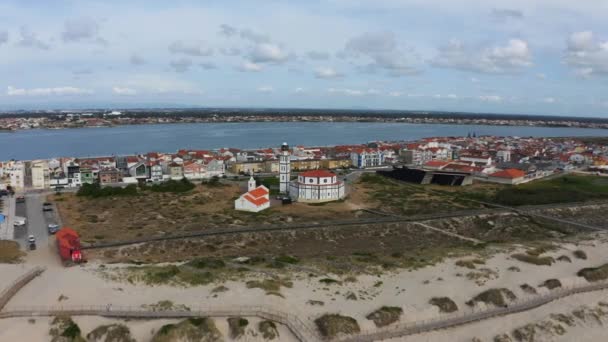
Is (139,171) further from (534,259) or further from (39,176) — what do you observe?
(534,259)

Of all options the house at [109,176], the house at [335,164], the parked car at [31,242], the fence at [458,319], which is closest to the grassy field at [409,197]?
the house at [335,164]

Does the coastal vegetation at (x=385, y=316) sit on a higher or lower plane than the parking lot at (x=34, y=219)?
higher

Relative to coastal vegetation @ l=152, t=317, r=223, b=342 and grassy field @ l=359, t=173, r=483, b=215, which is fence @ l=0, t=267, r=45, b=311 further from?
grassy field @ l=359, t=173, r=483, b=215

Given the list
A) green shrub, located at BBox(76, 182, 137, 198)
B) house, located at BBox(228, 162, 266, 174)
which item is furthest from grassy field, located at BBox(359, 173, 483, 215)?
green shrub, located at BBox(76, 182, 137, 198)

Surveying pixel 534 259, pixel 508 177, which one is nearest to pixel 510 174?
pixel 508 177

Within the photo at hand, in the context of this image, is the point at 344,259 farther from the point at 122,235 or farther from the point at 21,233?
the point at 21,233

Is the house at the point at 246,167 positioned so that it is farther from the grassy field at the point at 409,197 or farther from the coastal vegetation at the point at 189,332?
the coastal vegetation at the point at 189,332
